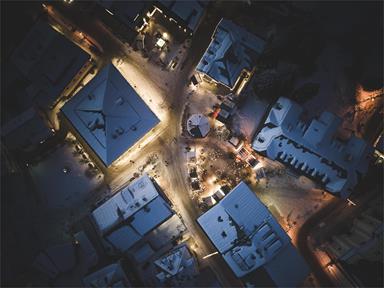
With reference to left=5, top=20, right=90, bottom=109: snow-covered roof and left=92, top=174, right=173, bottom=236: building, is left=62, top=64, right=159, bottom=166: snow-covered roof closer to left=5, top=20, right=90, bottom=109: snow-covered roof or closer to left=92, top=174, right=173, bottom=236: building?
left=5, top=20, right=90, bottom=109: snow-covered roof

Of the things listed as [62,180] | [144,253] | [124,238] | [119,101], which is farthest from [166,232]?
[119,101]

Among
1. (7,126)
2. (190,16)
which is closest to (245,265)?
(190,16)

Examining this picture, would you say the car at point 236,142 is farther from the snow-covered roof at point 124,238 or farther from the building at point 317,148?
the snow-covered roof at point 124,238

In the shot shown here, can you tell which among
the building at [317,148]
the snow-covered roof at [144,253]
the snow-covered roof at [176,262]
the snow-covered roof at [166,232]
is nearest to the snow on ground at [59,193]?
the snow-covered roof at [144,253]

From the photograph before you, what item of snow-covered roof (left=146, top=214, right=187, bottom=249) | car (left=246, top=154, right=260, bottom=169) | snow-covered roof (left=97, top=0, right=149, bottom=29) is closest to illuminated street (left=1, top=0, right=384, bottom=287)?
snow-covered roof (left=97, top=0, right=149, bottom=29)

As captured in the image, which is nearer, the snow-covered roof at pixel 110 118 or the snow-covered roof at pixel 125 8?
the snow-covered roof at pixel 110 118

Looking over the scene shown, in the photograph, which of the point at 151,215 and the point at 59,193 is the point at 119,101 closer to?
the point at 151,215
